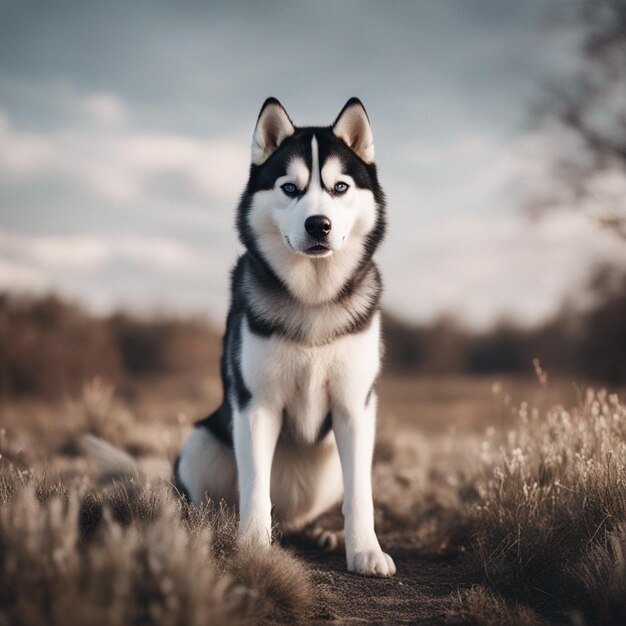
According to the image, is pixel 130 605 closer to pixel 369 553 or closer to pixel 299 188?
pixel 369 553

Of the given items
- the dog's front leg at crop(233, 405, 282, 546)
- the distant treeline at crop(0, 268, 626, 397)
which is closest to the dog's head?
the dog's front leg at crop(233, 405, 282, 546)

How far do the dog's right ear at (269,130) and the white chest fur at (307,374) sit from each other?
0.90 meters

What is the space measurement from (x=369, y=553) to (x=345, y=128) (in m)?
2.11

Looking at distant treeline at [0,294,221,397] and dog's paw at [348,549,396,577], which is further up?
distant treeline at [0,294,221,397]

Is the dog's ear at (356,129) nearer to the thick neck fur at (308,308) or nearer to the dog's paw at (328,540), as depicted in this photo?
the thick neck fur at (308,308)

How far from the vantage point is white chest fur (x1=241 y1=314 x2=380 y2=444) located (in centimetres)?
304

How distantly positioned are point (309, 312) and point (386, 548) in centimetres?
168

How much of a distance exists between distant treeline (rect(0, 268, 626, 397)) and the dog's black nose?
4828mm

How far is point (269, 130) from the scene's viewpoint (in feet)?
10.9

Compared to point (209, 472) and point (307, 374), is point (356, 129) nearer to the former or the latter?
point (307, 374)

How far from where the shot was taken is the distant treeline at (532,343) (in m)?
11.3

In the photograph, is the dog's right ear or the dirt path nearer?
the dirt path

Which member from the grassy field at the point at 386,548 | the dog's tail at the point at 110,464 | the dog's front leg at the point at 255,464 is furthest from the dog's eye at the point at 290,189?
the dog's tail at the point at 110,464

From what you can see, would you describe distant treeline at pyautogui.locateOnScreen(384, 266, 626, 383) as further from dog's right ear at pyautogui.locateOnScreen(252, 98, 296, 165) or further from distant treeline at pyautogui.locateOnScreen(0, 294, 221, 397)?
dog's right ear at pyautogui.locateOnScreen(252, 98, 296, 165)
